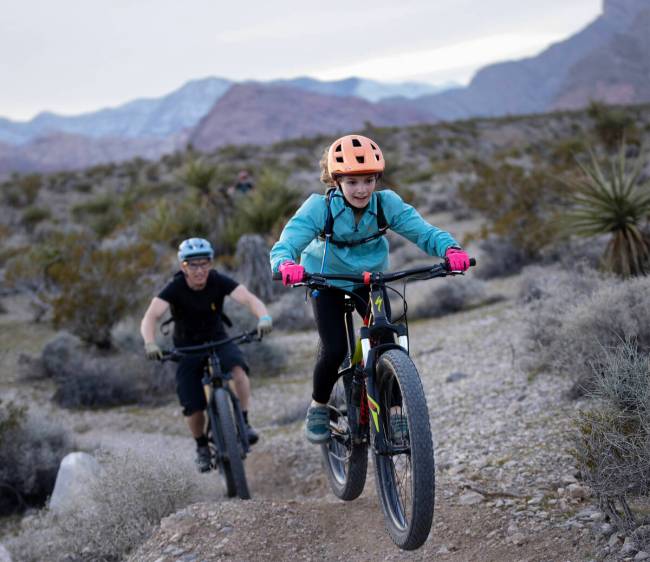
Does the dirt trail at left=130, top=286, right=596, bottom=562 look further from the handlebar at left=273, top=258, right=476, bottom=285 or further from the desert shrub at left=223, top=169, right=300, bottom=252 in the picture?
the desert shrub at left=223, top=169, right=300, bottom=252

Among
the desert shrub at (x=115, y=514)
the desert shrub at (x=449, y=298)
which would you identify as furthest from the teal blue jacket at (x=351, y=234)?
the desert shrub at (x=449, y=298)

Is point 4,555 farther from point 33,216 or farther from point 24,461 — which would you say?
point 33,216

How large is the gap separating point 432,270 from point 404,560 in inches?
61.2

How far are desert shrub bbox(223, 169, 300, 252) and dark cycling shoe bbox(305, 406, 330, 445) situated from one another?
10518 millimetres

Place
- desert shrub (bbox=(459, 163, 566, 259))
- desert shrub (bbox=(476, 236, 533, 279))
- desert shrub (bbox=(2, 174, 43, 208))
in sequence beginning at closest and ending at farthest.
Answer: desert shrub (bbox=(459, 163, 566, 259)) < desert shrub (bbox=(476, 236, 533, 279)) < desert shrub (bbox=(2, 174, 43, 208))

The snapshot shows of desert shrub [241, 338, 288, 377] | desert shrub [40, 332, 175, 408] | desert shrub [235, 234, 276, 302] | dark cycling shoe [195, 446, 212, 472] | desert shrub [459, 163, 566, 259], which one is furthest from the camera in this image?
desert shrub [235, 234, 276, 302]

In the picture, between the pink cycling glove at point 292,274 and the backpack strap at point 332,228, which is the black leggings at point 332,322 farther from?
the pink cycling glove at point 292,274

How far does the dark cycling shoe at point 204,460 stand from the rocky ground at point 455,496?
9.4 inches

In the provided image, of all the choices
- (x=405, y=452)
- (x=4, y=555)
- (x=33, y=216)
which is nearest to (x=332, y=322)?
(x=405, y=452)

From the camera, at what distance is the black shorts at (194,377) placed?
18.4ft

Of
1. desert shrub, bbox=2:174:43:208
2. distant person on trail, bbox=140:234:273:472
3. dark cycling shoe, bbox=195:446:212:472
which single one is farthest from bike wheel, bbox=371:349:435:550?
desert shrub, bbox=2:174:43:208

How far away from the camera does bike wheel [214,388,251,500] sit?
5184mm

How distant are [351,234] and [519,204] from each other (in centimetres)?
1194

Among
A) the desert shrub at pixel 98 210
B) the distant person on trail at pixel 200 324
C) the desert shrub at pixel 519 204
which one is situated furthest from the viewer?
the desert shrub at pixel 98 210
